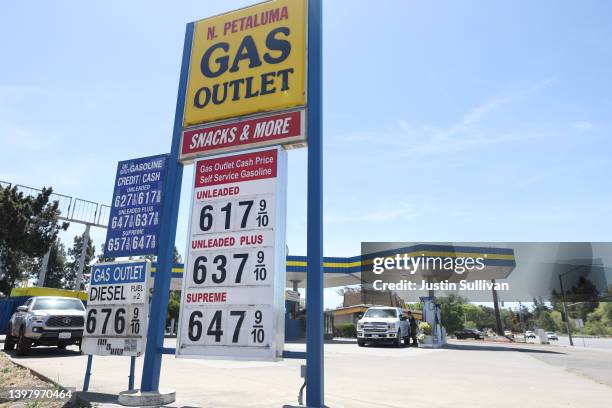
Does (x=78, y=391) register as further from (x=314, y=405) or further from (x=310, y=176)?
(x=310, y=176)

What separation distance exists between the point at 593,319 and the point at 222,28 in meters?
110

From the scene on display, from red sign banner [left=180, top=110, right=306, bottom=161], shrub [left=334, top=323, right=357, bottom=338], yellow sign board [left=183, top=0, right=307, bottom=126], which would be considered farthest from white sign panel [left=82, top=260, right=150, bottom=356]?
Answer: shrub [left=334, top=323, right=357, bottom=338]

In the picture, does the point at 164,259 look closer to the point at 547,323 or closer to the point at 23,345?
the point at 23,345

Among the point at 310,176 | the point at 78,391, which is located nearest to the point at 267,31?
the point at 310,176

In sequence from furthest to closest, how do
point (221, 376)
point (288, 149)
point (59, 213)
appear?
point (59, 213), point (221, 376), point (288, 149)

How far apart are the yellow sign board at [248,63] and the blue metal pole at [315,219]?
15 cm

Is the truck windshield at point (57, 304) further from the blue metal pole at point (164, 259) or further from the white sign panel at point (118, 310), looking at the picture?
the blue metal pole at point (164, 259)

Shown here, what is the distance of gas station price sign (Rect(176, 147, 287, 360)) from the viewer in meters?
5.37

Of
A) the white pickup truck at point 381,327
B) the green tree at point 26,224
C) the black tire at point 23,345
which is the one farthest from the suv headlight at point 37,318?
the green tree at point 26,224

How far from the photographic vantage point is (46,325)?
12.5 m

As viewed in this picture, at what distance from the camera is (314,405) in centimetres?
486

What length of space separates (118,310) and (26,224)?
2623 centimetres

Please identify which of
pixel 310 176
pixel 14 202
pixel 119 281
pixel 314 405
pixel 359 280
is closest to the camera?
pixel 314 405

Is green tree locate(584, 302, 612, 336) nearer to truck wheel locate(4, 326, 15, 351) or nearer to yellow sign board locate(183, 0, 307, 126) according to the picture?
truck wheel locate(4, 326, 15, 351)
